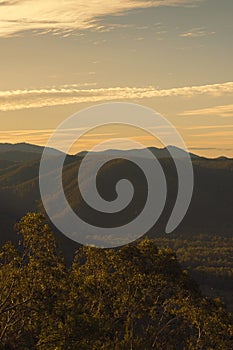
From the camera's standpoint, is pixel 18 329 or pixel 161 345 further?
pixel 161 345

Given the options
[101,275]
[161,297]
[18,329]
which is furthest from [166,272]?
[18,329]

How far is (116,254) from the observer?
41156 mm

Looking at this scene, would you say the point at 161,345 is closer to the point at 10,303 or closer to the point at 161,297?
the point at 161,297

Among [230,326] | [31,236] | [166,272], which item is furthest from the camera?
[166,272]

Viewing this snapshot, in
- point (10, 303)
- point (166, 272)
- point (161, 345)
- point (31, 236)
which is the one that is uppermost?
point (31, 236)

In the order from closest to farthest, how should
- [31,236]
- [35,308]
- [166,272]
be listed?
[35,308]
[31,236]
[166,272]

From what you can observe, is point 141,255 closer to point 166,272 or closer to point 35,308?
point 166,272

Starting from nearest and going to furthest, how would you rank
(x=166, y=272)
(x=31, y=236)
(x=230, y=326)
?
1. (x=31, y=236)
2. (x=230, y=326)
3. (x=166, y=272)

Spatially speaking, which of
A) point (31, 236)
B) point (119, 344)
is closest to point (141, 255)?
point (119, 344)

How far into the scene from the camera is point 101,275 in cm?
4022

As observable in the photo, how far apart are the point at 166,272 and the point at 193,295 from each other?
9.26ft

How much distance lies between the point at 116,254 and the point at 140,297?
3.80 m

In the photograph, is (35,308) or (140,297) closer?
(35,308)

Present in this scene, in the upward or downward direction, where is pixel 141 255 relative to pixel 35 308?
downward
